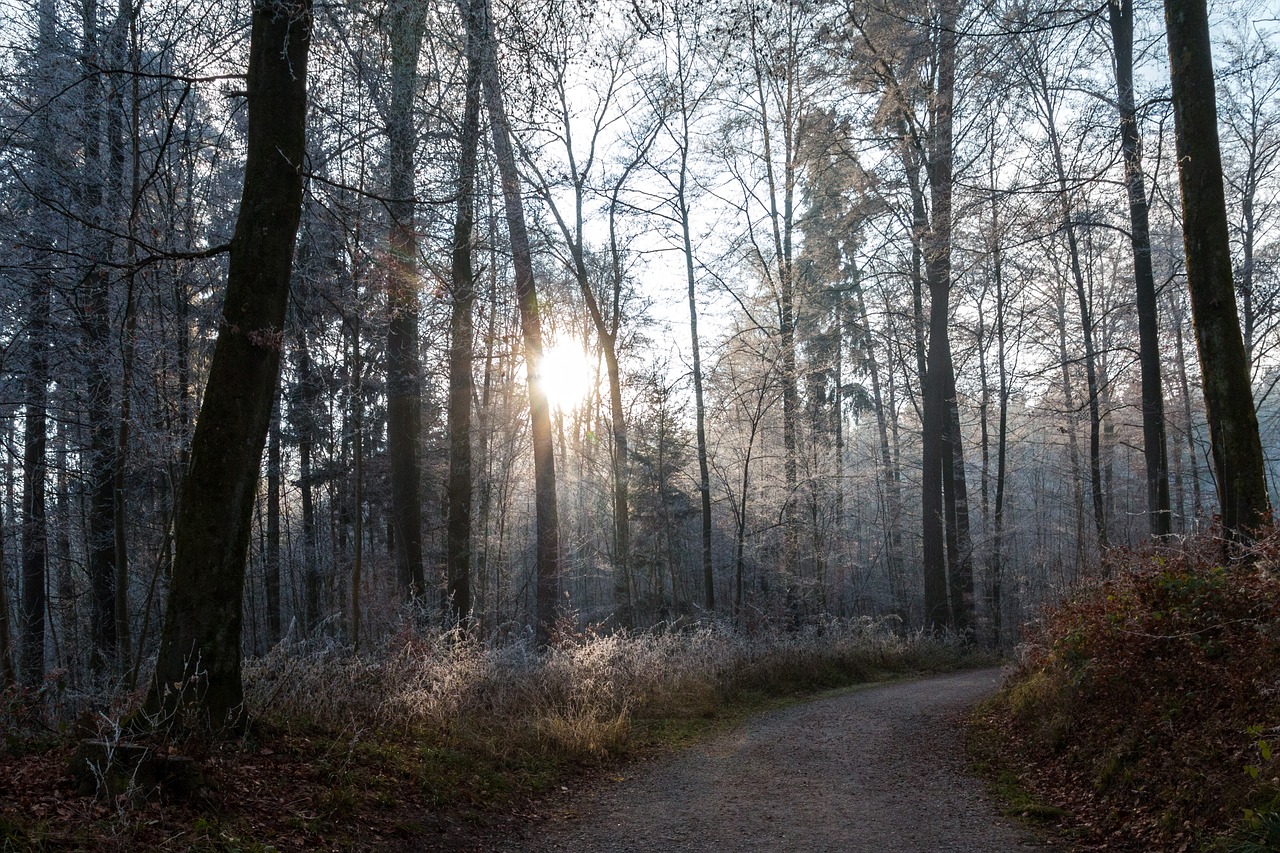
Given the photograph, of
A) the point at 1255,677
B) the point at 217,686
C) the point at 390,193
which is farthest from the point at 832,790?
the point at 390,193

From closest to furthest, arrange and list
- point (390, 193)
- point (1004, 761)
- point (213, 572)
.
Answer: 1. point (213, 572)
2. point (1004, 761)
3. point (390, 193)

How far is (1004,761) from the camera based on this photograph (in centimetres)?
673

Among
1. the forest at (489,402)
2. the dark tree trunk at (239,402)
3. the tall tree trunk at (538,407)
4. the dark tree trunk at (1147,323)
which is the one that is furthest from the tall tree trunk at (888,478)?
the dark tree trunk at (239,402)

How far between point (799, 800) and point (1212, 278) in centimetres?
563

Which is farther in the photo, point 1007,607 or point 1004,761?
point 1007,607

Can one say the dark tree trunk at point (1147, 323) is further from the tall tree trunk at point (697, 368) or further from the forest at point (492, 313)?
the tall tree trunk at point (697, 368)

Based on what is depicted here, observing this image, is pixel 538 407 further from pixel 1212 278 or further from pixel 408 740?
pixel 1212 278

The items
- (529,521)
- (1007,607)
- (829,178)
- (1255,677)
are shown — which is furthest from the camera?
(529,521)

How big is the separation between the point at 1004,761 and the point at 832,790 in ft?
5.88

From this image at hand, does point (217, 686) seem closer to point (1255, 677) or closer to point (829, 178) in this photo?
point (1255, 677)

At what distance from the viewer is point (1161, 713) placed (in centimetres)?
527

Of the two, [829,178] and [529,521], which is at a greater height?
[829,178]

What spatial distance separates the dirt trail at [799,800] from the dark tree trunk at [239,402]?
2279mm

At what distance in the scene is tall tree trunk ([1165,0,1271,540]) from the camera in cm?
648
